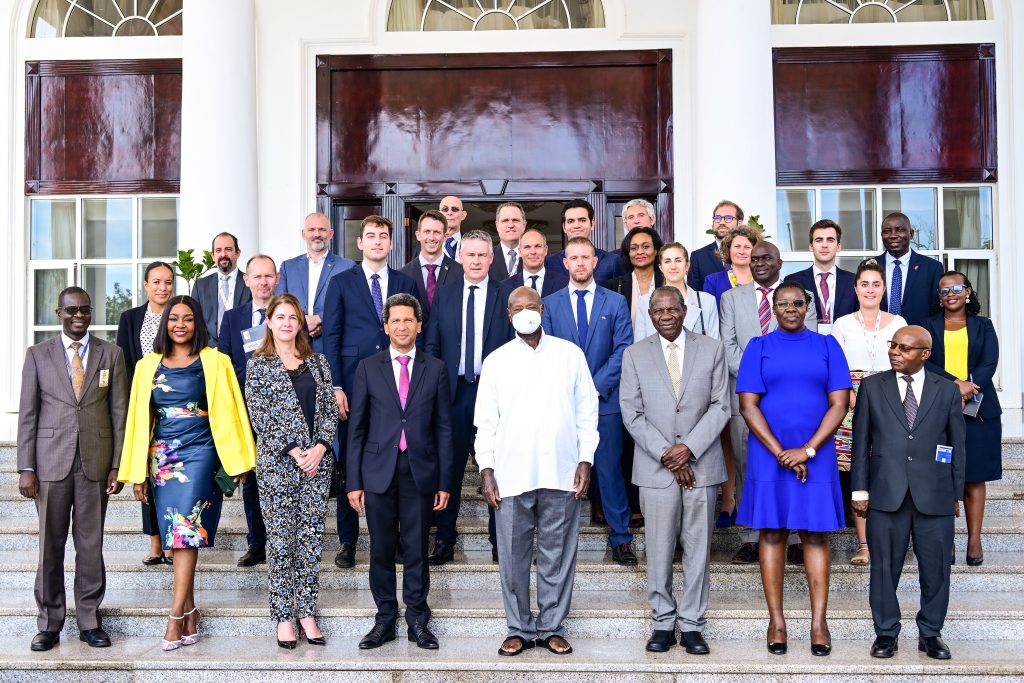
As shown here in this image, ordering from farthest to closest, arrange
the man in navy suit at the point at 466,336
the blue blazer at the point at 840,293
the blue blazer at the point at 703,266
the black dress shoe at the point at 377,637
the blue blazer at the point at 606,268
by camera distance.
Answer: the blue blazer at the point at 703,266 → the blue blazer at the point at 606,268 → the blue blazer at the point at 840,293 → the man in navy suit at the point at 466,336 → the black dress shoe at the point at 377,637

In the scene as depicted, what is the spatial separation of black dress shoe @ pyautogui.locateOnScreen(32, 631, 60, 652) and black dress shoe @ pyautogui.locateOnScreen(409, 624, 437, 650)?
2.07m

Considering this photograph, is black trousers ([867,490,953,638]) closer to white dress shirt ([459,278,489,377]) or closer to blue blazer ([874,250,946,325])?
blue blazer ([874,250,946,325])

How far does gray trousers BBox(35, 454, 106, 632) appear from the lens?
19.2ft

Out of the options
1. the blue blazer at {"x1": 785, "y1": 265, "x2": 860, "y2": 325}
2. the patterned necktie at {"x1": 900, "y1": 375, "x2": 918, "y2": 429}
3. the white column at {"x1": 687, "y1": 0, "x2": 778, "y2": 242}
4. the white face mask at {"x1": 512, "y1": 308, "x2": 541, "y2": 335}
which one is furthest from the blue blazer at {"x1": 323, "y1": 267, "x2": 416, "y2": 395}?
the white column at {"x1": 687, "y1": 0, "x2": 778, "y2": 242}

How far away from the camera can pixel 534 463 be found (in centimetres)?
559

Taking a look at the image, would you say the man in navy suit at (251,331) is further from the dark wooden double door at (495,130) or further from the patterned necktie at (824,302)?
the dark wooden double door at (495,130)

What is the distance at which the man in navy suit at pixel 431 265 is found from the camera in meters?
7.14

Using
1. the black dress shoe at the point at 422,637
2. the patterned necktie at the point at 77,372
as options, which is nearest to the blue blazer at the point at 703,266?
the black dress shoe at the point at 422,637

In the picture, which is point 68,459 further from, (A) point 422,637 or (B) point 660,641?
(B) point 660,641

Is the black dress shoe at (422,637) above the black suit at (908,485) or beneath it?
beneath

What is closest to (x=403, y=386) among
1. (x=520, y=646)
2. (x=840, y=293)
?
(x=520, y=646)

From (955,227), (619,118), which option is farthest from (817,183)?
(619,118)

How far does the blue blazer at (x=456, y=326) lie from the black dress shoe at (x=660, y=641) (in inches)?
78.2

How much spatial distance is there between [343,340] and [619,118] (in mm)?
5075
